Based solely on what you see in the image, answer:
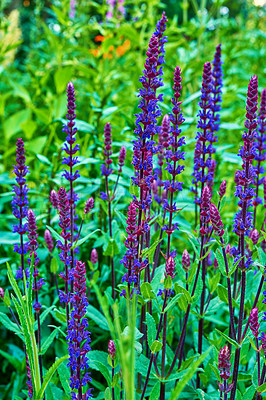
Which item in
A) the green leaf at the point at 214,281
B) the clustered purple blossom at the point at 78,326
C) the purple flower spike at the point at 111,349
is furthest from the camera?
the green leaf at the point at 214,281

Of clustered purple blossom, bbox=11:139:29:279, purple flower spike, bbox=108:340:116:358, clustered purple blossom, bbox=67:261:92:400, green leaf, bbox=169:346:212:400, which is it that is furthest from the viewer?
clustered purple blossom, bbox=11:139:29:279

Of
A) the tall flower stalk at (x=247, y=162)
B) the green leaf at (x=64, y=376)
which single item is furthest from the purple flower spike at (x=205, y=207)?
the green leaf at (x=64, y=376)

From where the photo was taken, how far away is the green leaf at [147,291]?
1.63 m

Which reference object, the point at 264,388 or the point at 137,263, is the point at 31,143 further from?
the point at 264,388

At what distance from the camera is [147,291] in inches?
65.9

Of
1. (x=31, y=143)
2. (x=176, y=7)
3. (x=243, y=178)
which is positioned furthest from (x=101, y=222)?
(x=176, y=7)

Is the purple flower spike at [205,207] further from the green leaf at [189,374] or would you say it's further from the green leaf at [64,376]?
the green leaf at [64,376]

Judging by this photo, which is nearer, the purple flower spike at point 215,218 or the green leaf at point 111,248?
the purple flower spike at point 215,218

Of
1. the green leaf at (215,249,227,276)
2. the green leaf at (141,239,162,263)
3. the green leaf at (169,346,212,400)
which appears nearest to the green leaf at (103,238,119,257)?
the green leaf at (141,239,162,263)

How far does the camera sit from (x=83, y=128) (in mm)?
2973

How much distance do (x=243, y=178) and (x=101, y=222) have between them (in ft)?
4.39

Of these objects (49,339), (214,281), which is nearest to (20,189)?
(49,339)

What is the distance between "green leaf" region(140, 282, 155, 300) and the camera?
1633mm

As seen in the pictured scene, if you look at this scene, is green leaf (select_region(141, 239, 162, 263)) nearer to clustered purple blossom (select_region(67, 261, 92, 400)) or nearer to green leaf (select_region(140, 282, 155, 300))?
green leaf (select_region(140, 282, 155, 300))
